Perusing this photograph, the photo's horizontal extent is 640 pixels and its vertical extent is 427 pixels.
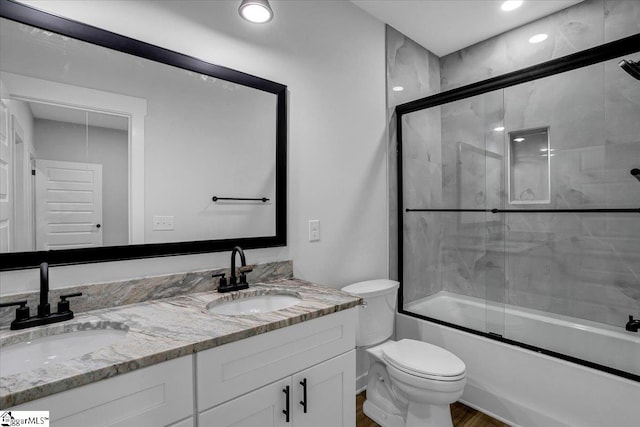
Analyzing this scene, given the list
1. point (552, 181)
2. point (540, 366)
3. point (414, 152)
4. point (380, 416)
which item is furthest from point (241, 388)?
point (552, 181)

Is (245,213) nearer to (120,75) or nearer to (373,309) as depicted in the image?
(120,75)

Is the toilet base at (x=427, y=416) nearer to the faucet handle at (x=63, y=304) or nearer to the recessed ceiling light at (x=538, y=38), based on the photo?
the faucet handle at (x=63, y=304)

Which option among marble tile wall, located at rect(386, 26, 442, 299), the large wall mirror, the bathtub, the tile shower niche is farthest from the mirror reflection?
the tile shower niche

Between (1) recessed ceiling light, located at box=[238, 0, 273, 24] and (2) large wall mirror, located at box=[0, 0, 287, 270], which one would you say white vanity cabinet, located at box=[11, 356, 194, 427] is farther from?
(1) recessed ceiling light, located at box=[238, 0, 273, 24]

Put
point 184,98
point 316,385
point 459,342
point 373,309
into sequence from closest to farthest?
point 316,385
point 184,98
point 373,309
point 459,342

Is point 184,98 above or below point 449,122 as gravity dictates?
below

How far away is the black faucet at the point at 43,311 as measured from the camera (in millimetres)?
1007

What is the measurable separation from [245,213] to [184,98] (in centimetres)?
60

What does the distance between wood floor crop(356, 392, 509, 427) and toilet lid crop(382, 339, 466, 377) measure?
458 mm

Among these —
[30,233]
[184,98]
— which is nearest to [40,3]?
[184,98]

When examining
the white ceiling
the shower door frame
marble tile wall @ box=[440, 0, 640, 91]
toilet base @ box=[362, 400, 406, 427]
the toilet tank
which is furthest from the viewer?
the white ceiling

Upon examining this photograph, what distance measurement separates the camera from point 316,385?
1224 mm

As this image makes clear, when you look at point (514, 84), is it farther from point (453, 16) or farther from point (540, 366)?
point (540, 366)

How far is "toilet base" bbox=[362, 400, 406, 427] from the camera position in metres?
1.77
